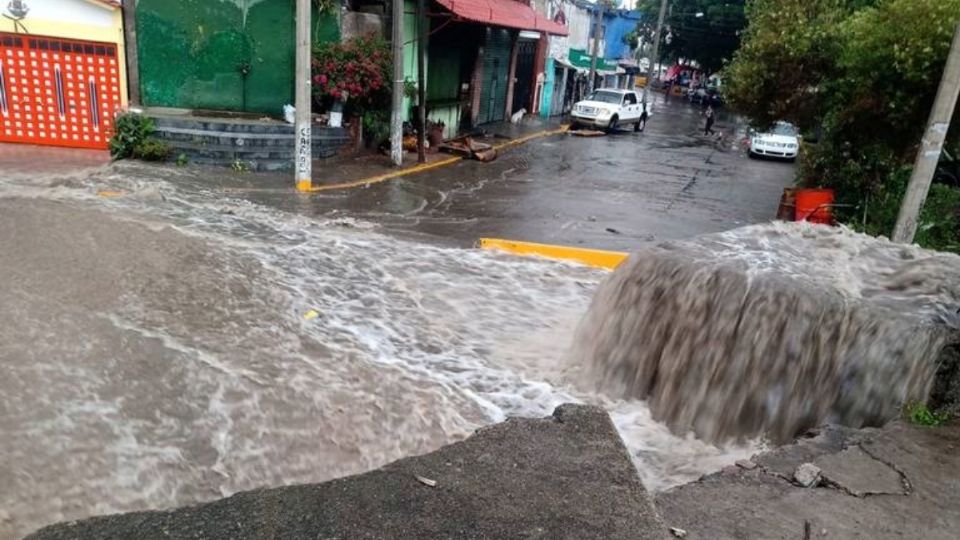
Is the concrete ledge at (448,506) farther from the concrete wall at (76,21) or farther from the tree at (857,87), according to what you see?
the concrete wall at (76,21)

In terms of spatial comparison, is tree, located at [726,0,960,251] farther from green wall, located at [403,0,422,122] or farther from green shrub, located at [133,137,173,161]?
green shrub, located at [133,137,173,161]

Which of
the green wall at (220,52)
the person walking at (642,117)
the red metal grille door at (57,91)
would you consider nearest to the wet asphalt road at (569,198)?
the green wall at (220,52)

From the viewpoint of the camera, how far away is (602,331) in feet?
20.6

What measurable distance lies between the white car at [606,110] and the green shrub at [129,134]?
19.6 m

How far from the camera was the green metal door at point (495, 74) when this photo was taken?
2511cm

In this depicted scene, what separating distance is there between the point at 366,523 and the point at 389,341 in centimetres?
370

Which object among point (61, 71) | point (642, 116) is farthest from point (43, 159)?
point (642, 116)

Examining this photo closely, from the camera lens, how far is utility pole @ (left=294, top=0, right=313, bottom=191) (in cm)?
1243

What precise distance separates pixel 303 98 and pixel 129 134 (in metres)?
3.55

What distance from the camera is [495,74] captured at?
26.4 m

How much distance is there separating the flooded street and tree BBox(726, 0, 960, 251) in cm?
290

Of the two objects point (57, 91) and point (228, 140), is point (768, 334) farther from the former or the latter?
point (57, 91)

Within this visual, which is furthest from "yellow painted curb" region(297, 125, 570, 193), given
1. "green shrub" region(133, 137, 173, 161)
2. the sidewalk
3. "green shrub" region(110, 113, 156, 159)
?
the sidewalk

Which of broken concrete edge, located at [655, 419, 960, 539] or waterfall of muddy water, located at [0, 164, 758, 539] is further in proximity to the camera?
waterfall of muddy water, located at [0, 164, 758, 539]
